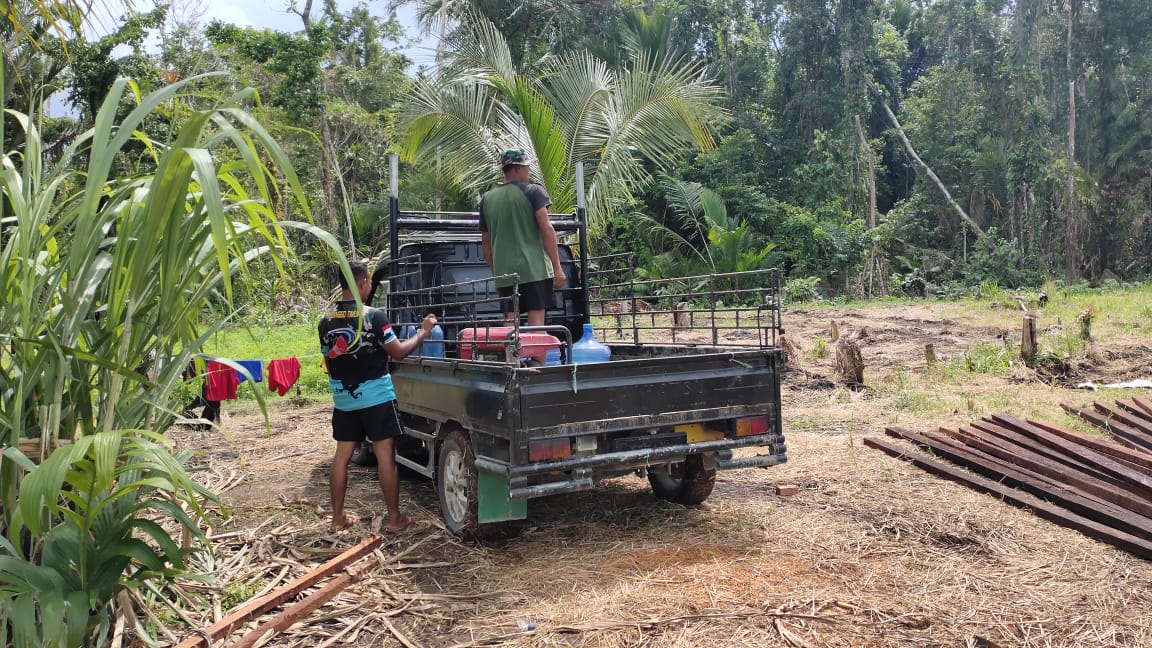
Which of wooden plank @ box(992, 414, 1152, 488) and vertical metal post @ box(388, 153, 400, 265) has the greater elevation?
vertical metal post @ box(388, 153, 400, 265)

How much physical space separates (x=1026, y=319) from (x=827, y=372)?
2.54 meters

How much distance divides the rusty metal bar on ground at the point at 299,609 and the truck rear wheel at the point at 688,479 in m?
2.04

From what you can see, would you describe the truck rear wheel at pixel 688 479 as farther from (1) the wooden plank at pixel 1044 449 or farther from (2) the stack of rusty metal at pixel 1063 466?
(1) the wooden plank at pixel 1044 449

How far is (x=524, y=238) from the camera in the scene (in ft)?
18.3

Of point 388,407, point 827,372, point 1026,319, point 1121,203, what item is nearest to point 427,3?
point 827,372

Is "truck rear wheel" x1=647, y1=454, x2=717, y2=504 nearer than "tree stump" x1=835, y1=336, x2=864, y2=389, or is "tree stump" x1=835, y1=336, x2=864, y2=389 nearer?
"truck rear wheel" x1=647, y1=454, x2=717, y2=504

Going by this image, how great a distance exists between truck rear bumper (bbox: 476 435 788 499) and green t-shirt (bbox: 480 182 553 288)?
1.43 meters

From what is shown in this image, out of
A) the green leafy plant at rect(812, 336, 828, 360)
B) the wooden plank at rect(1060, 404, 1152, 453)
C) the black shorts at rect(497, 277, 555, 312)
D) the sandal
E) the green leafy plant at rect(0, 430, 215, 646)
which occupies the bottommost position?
the wooden plank at rect(1060, 404, 1152, 453)

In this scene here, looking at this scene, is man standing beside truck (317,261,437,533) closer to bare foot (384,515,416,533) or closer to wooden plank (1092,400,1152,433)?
bare foot (384,515,416,533)

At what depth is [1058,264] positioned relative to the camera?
26.3 metres

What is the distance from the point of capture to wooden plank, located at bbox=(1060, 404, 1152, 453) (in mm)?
6552

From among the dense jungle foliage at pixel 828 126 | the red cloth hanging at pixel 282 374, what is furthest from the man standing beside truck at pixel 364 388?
the dense jungle foliage at pixel 828 126

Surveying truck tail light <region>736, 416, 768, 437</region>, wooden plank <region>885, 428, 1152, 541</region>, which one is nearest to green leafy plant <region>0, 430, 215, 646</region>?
truck tail light <region>736, 416, 768, 437</region>

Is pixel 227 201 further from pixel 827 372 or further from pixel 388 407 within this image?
pixel 827 372
